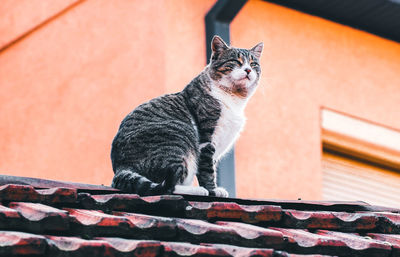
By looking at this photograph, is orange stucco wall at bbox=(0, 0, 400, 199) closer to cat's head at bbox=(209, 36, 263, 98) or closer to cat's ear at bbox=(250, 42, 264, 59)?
cat's ear at bbox=(250, 42, 264, 59)

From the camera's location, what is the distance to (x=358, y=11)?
7691mm

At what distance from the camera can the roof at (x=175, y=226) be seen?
2297 mm

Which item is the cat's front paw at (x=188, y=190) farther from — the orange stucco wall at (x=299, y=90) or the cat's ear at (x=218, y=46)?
the orange stucco wall at (x=299, y=90)

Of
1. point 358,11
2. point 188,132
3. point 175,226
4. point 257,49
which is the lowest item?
point 175,226

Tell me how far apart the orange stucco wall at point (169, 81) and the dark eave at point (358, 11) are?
0.33 feet

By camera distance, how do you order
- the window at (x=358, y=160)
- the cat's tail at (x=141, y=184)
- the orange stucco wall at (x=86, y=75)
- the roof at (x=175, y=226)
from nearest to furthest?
the roof at (x=175, y=226), the cat's tail at (x=141, y=184), the orange stucco wall at (x=86, y=75), the window at (x=358, y=160)

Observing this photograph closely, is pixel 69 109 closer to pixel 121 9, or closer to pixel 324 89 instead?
pixel 121 9

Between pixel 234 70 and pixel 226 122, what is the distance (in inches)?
20.3

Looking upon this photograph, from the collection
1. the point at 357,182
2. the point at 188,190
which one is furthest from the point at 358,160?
the point at 188,190

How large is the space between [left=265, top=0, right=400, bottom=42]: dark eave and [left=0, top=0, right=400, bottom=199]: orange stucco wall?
10cm

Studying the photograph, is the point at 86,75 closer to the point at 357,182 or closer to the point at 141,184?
the point at 357,182

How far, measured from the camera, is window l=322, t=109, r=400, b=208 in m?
7.59

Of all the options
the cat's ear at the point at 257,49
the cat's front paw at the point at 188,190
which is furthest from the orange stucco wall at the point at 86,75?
the cat's front paw at the point at 188,190

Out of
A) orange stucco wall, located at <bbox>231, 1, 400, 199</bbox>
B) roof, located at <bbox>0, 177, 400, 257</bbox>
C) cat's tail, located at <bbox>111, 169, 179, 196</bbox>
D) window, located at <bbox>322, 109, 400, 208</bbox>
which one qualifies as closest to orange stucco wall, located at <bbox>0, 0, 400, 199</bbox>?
orange stucco wall, located at <bbox>231, 1, 400, 199</bbox>
